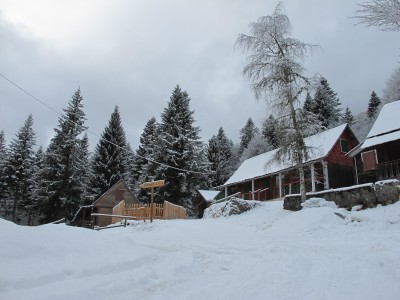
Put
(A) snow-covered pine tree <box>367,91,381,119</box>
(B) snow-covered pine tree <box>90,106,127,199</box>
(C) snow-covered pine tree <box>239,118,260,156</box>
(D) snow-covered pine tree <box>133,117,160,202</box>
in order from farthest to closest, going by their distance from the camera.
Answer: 1. (C) snow-covered pine tree <box>239,118,260,156</box>
2. (A) snow-covered pine tree <box>367,91,381,119</box>
3. (B) snow-covered pine tree <box>90,106,127,199</box>
4. (D) snow-covered pine tree <box>133,117,160,202</box>

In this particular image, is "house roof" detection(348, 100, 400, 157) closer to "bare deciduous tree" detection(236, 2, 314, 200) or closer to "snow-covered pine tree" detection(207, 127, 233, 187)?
"bare deciduous tree" detection(236, 2, 314, 200)

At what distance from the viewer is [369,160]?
74.5 ft

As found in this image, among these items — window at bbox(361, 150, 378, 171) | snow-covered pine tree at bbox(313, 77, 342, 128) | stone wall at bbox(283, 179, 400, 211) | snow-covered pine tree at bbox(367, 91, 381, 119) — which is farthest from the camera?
snow-covered pine tree at bbox(367, 91, 381, 119)

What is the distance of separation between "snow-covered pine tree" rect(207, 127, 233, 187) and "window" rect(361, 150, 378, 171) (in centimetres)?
2770

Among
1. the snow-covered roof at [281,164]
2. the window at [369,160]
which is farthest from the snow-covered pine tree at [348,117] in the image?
the window at [369,160]

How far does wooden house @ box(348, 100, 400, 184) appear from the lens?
68.9ft

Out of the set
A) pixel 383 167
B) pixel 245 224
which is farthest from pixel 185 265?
pixel 383 167

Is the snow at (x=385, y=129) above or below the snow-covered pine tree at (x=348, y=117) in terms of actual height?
below

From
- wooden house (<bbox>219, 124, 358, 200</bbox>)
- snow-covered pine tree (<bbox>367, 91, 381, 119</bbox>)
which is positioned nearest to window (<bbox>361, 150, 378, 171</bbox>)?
wooden house (<bbox>219, 124, 358, 200</bbox>)

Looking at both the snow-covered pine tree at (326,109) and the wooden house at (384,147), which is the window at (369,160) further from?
the snow-covered pine tree at (326,109)

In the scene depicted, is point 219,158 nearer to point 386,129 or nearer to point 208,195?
point 208,195

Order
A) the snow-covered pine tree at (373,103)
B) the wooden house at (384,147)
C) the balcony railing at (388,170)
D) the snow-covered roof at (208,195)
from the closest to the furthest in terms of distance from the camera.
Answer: the balcony railing at (388,170), the wooden house at (384,147), the snow-covered roof at (208,195), the snow-covered pine tree at (373,103)

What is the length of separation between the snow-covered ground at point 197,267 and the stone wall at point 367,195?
3.16 metres

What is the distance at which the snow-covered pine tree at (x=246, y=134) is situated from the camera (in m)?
59.9
